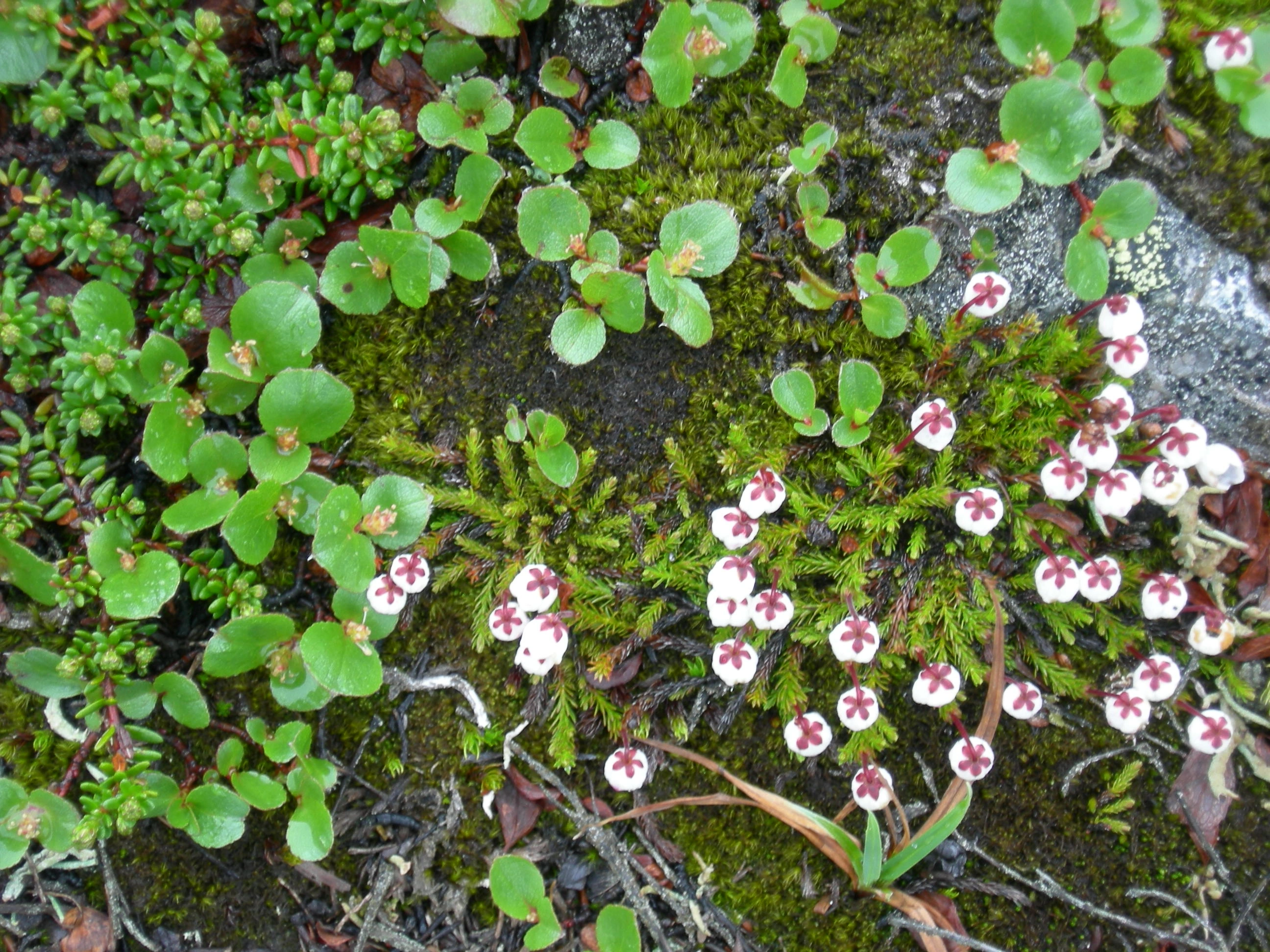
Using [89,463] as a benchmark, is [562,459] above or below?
above

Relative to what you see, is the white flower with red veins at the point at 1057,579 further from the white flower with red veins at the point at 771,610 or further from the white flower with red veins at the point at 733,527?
the white flower with red veins at the point at 733,527

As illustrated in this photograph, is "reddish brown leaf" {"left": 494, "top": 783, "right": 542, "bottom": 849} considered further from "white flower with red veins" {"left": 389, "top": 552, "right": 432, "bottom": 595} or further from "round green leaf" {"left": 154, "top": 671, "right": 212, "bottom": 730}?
"round green leaf" {"left": 154, "top": 671, "right": 212, "bottom": 730}

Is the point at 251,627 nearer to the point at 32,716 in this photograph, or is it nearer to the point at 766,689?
the point at 32,716

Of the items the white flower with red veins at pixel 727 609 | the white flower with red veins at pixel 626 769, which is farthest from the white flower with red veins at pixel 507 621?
the white flower with red veins at pixel 727 609

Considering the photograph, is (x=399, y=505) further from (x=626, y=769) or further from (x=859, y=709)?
(x=859, y=709)

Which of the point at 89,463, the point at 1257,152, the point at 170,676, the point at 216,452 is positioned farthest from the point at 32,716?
the point at 1257,152

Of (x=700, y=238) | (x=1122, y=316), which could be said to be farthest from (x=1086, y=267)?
(x=700, y=238)
